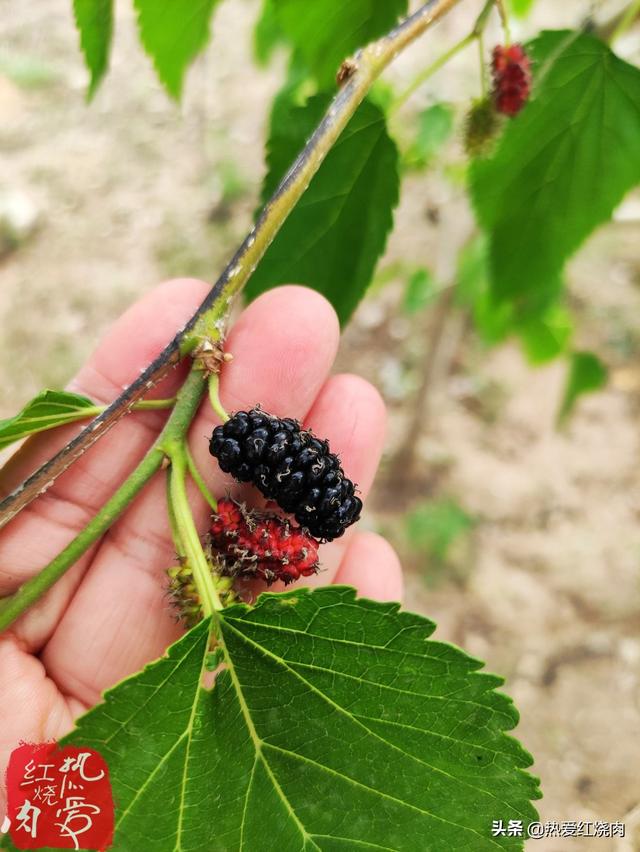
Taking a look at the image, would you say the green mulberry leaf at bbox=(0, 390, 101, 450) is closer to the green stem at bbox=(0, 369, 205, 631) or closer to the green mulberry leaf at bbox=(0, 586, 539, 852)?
the green stem at bbox=(0, 369, 205, 631)

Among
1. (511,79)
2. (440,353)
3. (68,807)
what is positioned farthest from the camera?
(440,353)

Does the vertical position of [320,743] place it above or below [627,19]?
below

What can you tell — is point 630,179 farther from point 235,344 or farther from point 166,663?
point 166,663

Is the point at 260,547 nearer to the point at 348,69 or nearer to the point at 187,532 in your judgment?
the point at 187,532

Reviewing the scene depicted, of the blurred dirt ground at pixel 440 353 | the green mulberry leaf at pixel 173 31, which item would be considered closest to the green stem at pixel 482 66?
the green mulberry leaf at pixel 173 31

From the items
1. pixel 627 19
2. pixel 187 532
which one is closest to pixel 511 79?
pixel 627 19

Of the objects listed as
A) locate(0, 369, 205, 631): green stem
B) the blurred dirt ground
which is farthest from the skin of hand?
the blurred dirt ground
